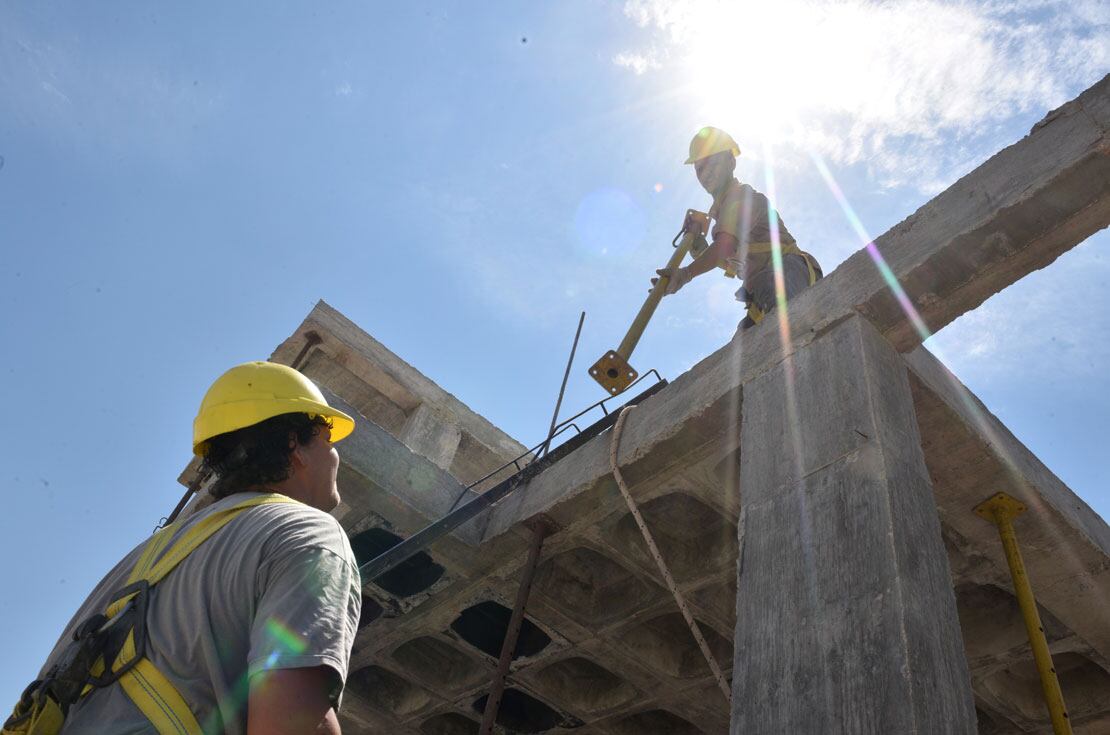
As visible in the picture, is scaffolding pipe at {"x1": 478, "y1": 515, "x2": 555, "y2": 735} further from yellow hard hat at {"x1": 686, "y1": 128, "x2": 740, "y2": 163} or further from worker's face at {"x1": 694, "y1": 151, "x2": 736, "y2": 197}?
yellow hard hat at {"x1": 686, "y1": 128, "x2": 740, "y2": 163}

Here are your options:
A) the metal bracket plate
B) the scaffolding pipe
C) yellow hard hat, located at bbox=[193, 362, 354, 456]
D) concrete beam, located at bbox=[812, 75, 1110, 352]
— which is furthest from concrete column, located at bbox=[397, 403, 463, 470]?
yellow hard hat, located at bbox=[193, 362, 354, 456]

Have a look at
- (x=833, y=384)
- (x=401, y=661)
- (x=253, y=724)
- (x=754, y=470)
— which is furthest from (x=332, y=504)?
(x=401, y=661)

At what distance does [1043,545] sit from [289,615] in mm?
4680

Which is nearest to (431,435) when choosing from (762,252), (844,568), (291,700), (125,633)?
(762,252)

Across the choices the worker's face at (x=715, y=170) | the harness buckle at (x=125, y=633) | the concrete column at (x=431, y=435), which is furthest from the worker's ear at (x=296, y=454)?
the concrete column at (x=431, y=435)

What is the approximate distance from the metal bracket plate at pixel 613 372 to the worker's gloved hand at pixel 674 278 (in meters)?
0.74

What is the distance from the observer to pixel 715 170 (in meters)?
6.74

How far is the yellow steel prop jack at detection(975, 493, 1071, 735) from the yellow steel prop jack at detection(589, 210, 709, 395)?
8.58 ft

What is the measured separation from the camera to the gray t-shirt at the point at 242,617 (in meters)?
1.46

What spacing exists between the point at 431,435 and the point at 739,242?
17.9ft

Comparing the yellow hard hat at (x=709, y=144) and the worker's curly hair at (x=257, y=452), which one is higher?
the yellow hard hat at (x=709, y=144)

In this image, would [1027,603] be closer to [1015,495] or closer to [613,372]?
[1015,495]

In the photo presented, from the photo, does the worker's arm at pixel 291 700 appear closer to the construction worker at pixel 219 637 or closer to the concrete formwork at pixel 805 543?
the construction worker at pixel 219 637

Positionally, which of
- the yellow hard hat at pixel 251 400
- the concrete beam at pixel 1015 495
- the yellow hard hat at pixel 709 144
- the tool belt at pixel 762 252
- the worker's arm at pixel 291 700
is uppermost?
the yellow hard hat at pixel 709 144
